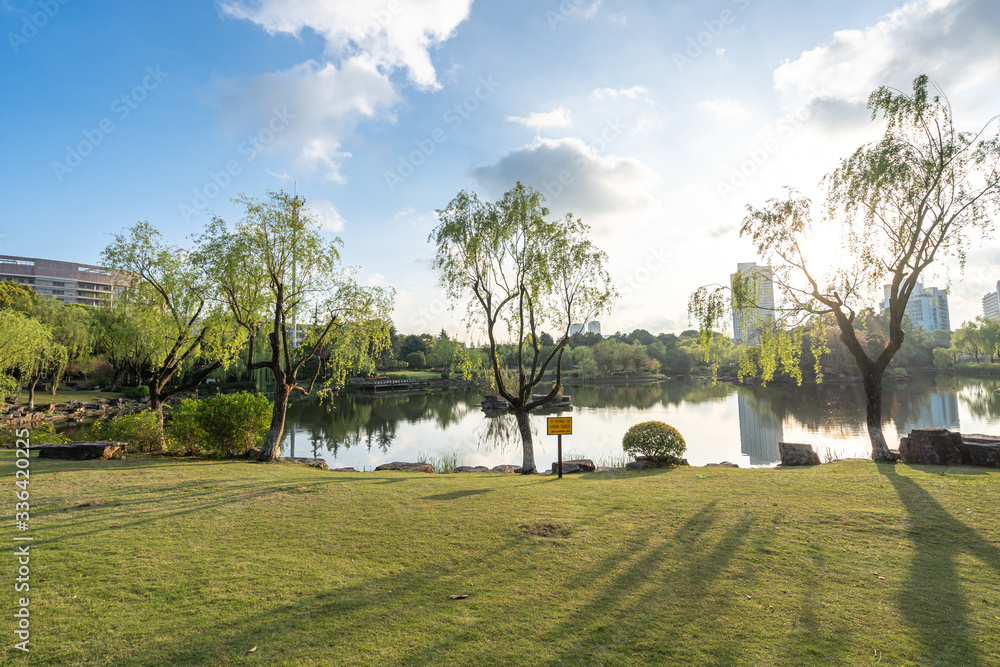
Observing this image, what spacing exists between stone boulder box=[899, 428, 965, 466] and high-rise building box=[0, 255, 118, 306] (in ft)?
316

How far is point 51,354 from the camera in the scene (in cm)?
2220

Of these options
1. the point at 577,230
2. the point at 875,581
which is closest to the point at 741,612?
the point at 875,581

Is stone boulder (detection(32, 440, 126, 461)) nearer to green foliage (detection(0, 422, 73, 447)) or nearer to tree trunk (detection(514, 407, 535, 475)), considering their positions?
green foliage (detection(0, 422, 73, 447))

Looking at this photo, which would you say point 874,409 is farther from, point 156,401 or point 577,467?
point 156,401

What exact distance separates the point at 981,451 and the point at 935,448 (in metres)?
0.62

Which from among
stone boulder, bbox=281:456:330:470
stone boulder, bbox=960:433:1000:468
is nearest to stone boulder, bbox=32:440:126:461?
stone boulder, bbox=281:456:330:470

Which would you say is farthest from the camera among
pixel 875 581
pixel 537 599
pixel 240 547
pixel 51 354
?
pixel 51 354

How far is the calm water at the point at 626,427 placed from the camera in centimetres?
1603

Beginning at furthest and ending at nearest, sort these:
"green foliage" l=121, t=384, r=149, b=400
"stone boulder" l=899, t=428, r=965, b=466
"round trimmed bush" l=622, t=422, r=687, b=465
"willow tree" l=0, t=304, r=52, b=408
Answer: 1. "green foliage" l=121, t=384, r=149, b=400
2. "willow tree" l=0, t=304, r=52, b=408
3. "round trimmed bush" l=622, t=422, r=687, b=465
4. "stone boulder" l=899, t=428, r=965, b=466

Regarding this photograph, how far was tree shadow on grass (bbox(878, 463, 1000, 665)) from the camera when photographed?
9.21ft

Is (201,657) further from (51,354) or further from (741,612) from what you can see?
(51,354)

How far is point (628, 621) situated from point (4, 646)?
3.76m

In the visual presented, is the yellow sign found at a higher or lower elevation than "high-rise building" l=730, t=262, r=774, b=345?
lower

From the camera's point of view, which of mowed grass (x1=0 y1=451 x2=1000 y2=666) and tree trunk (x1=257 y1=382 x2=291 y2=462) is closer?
mowed grass (x1=0 y1=451 x2=1000 y2=666)
